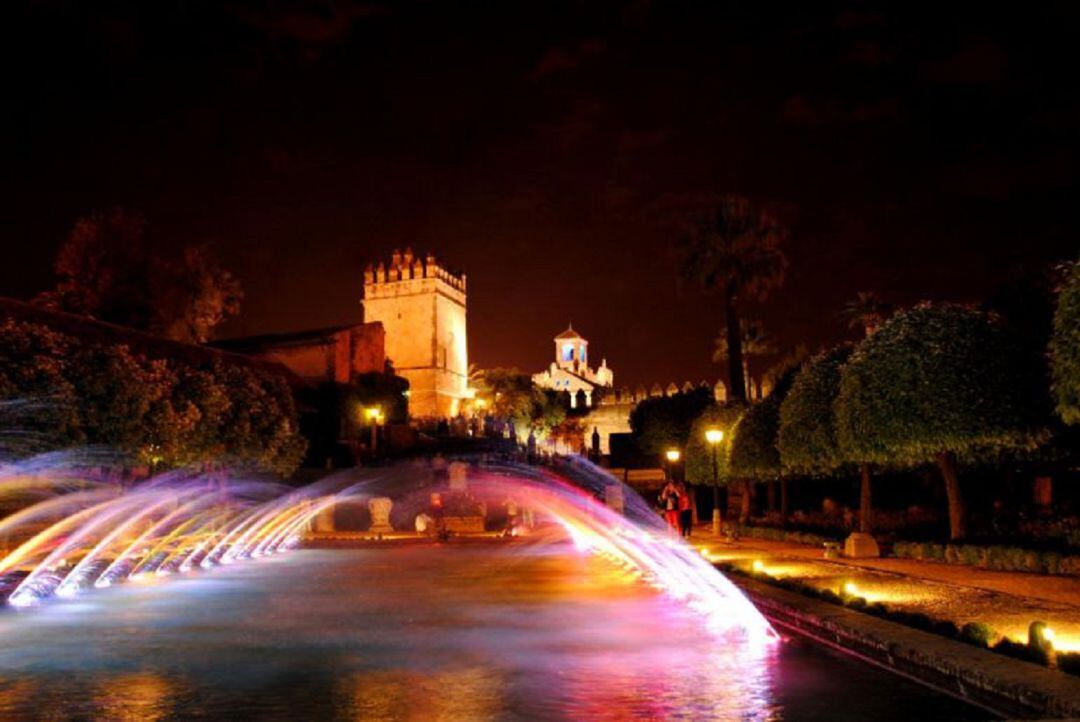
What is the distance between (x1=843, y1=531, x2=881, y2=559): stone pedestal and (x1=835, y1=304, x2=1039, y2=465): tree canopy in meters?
1.83

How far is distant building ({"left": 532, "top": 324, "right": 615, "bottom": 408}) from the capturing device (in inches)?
5881

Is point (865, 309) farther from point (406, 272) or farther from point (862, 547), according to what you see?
point (406, 272)

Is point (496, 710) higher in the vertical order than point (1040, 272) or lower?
lower

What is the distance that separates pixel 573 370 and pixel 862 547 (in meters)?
138

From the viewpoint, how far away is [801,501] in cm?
4244

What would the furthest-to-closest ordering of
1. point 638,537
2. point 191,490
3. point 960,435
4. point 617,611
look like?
point 191,490, point 638,537, point 960,435, point 617,611

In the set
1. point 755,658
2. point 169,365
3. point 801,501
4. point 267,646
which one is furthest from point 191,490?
point 755,658

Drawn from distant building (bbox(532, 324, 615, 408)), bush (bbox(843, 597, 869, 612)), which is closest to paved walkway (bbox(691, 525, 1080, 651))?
bush (bbox(843, 597, 869, 612))

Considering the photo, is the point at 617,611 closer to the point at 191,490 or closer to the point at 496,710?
the point at 496,710

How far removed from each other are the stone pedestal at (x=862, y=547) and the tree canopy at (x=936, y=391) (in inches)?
72.0

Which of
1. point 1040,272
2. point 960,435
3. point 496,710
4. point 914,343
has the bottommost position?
point 496,710

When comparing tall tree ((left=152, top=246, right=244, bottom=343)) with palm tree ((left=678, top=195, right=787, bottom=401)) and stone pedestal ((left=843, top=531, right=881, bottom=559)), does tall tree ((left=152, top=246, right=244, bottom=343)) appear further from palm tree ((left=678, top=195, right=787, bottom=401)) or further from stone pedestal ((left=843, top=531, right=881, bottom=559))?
stone pedestal ((left=843, top=531, right=881, bottom=559))

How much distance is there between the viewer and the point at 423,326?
111500mm

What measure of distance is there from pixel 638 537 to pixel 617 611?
13898 mm
